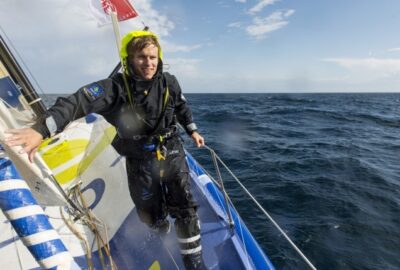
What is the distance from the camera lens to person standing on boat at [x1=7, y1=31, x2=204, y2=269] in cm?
223

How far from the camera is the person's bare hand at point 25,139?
129cm

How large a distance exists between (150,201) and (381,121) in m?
22.8

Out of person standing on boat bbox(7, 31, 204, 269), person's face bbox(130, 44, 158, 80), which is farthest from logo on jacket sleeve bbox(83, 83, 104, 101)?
person's face bbox(130, 44, 158, 80)

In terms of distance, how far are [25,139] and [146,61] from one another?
121 cm

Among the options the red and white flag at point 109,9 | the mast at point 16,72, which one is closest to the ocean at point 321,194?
the mast at point 16,72

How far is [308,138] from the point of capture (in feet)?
44.6

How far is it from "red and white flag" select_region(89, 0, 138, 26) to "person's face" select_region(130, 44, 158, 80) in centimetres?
250

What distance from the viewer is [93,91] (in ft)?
6.59

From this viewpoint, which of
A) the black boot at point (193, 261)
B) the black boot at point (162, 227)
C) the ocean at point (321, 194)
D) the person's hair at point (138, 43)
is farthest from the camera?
the ocean at point (321, 194)

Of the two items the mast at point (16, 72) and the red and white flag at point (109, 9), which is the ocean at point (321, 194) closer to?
the mast at point (16, 72)

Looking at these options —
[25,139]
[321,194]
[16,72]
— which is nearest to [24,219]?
[25,139]

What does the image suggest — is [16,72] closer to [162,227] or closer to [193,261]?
[162,227]

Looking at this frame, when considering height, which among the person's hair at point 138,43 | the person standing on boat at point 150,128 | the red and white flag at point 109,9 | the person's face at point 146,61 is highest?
the red and white flag at point 109,9

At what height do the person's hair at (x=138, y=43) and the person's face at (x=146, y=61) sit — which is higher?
the person's hair at (x=138, y=43)
